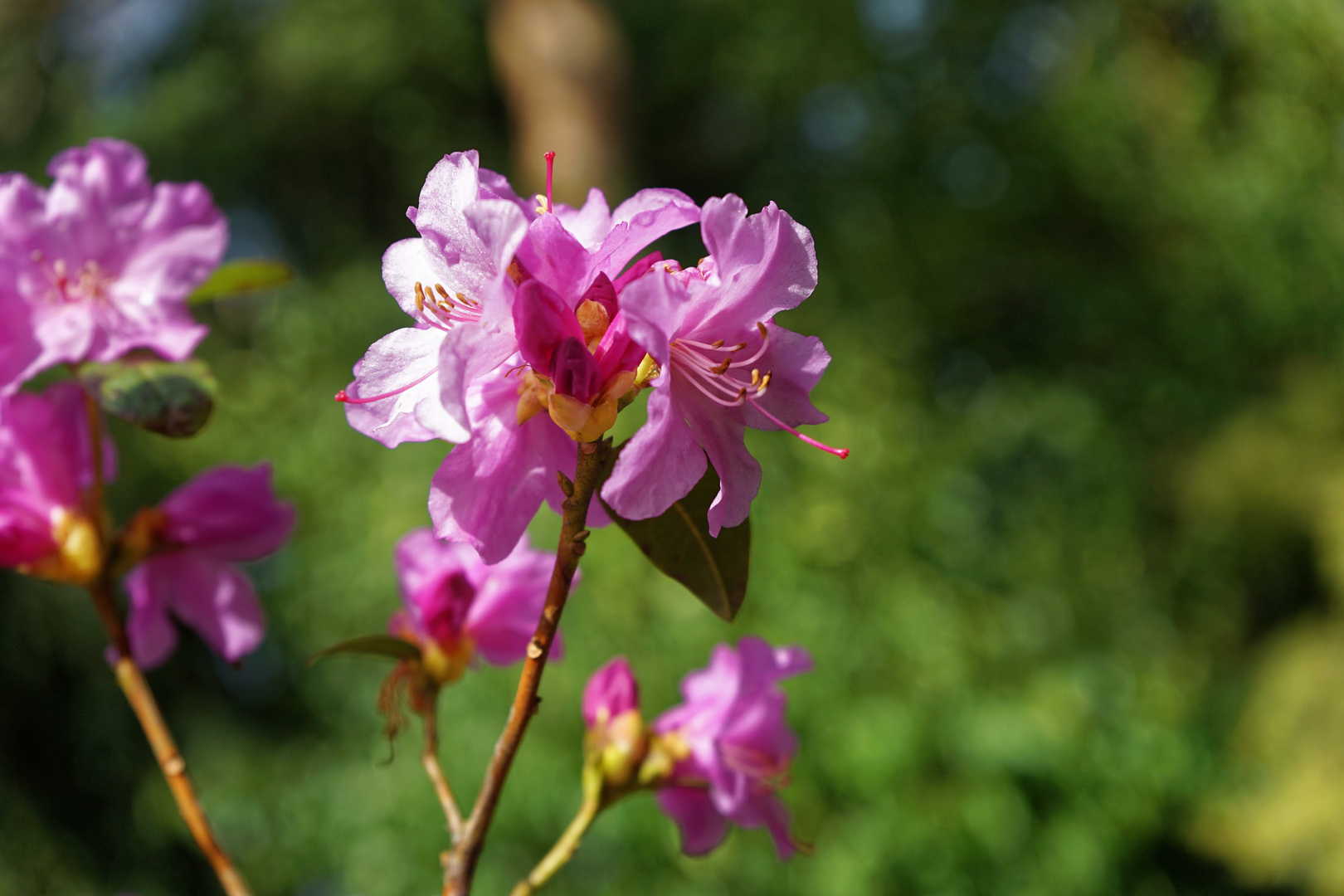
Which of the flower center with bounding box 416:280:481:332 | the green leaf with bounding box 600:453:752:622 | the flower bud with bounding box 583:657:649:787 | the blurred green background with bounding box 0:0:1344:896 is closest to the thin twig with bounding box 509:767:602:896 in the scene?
the flower bud with bounding box 583:657:649:787

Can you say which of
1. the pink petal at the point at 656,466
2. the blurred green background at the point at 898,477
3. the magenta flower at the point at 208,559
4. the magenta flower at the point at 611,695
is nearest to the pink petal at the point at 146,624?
the magenta flower at the point at 208,559

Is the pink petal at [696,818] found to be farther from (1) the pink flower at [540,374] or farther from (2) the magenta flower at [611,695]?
(1) the pink flower at [540,374]

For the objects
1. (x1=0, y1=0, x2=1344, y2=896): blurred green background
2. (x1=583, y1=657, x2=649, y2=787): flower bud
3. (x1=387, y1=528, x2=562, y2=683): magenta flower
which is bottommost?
(x1=0, y1=0, x2=1344, y2=896): blurred green background

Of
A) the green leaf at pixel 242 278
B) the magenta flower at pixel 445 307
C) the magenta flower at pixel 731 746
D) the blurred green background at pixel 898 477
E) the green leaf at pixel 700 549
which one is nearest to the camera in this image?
the magenta flower at pixel 445 307

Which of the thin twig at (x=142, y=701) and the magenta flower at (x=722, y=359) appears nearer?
the magenta flower at (x=722, y=359)

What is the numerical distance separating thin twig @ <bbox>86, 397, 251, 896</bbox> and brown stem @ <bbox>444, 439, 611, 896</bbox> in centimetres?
14

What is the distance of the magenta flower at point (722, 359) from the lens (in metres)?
0.35

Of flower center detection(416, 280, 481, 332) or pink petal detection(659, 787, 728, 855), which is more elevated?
flower center detection(416, 280, 481, 332)

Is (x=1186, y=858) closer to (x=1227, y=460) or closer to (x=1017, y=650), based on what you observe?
(x=1017, y=650)

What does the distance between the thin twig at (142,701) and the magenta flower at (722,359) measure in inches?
12.0

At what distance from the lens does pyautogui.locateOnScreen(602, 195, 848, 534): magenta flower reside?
13.6 inches

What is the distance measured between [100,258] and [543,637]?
384mm

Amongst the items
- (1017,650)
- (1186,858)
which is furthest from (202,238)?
(1186,858)

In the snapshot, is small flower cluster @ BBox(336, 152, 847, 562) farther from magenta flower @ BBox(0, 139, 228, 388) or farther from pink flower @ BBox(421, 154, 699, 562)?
magenta flower @ BBox(0, 139, 228, 388)
